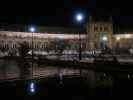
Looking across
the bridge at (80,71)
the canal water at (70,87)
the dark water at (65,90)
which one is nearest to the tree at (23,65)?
the bridge at (80,71)

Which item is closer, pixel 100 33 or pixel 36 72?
pixel 36 72

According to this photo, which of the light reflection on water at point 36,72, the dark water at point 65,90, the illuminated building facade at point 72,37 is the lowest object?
the dark water at point 65,90

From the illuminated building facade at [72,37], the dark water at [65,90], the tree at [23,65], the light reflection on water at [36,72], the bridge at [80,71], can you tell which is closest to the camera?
the dark water at [65,90]

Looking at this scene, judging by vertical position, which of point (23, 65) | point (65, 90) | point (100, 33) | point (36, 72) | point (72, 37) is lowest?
point (65, 90)

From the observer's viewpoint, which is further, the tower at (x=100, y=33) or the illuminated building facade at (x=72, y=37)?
the tower at (x=100, y=33)

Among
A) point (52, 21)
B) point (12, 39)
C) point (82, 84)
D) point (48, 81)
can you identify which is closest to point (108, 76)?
point (82, 84)

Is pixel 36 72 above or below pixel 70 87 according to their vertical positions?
above

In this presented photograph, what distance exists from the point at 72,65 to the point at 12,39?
34.8 meters

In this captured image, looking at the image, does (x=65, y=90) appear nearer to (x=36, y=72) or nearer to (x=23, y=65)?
(x=36, y=72)

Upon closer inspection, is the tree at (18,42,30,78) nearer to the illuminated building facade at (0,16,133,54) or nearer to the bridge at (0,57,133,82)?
the bridge at (0,57,133,82)

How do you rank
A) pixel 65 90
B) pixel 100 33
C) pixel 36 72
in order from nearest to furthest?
pixel 65 90
pixel 36 72
pixel 100 33

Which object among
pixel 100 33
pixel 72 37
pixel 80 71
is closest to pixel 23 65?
pixel 80 71

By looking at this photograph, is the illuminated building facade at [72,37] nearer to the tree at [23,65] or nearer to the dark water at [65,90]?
the tree at [23,65]

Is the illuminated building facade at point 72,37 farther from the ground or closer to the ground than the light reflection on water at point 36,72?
farther from the ground
